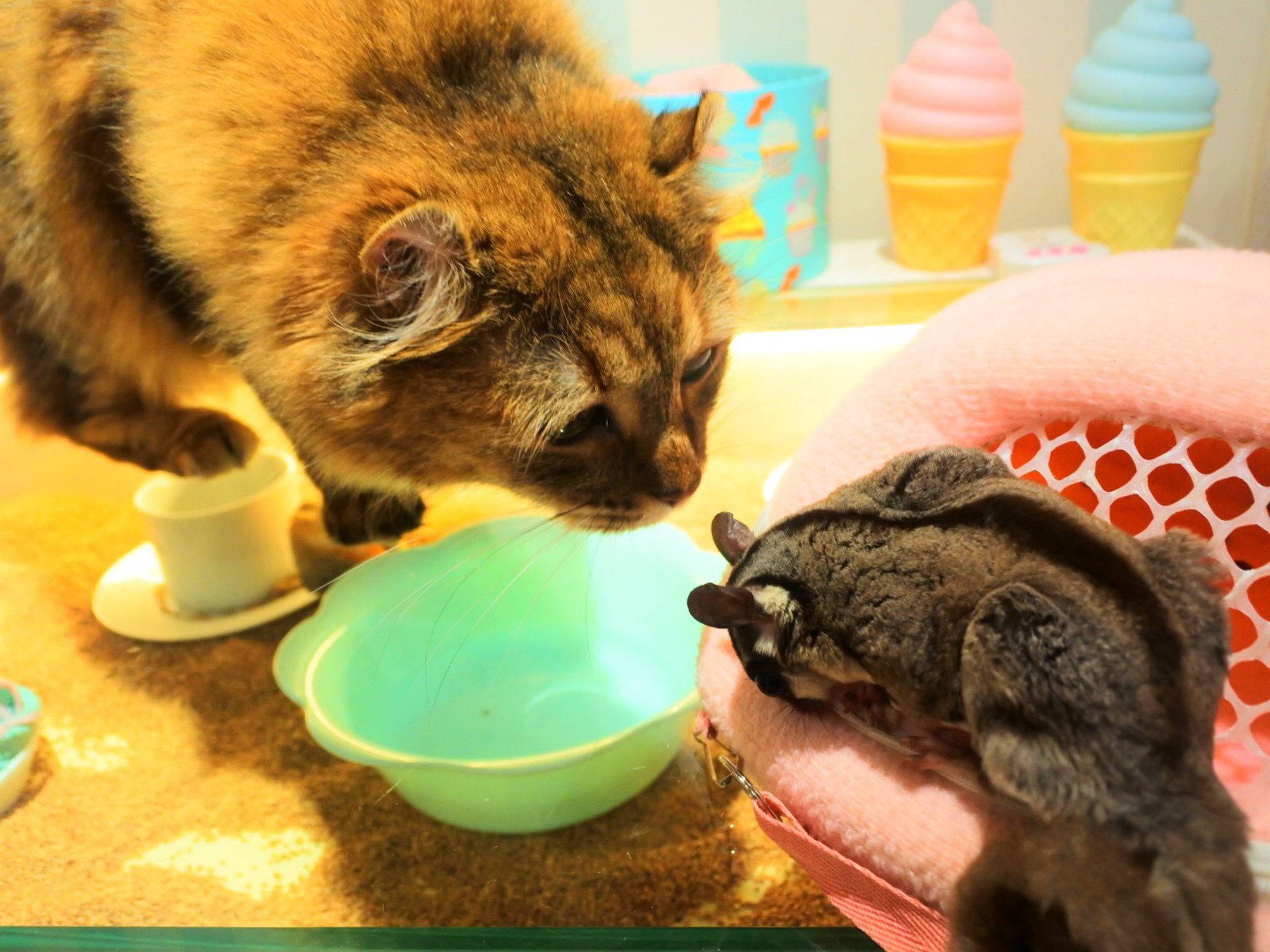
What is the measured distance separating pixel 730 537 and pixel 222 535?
38.9 inches

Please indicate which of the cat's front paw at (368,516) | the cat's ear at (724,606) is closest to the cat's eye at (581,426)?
the cat's ear at (724,606)

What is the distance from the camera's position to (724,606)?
846mm

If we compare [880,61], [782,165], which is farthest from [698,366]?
[880,61]

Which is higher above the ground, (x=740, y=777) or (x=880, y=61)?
(x=880, y=61)

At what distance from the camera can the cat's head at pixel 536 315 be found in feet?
3.33

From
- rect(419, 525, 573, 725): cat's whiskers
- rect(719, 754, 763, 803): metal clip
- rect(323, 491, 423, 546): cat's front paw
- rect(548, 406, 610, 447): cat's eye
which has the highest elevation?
rect(548, 406, 610, 447): cat's eye

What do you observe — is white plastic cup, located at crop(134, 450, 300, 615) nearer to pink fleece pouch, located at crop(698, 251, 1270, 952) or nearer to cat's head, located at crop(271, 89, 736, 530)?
cat's head, located at crop(271, 89, 736, 530)

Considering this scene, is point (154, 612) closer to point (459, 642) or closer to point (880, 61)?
point (459, 642)

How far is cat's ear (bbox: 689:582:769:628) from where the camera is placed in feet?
2.77

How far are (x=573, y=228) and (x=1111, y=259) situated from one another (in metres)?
0.61

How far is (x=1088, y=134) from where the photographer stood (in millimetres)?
1951

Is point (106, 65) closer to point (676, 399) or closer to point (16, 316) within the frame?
point (16, 316)

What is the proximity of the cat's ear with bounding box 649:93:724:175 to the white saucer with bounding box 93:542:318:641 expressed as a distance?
970mm

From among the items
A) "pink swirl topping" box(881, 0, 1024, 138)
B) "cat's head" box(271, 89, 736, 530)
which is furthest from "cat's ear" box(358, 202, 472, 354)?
"pink swirl topping" box(881, 0, 1024, 138)
